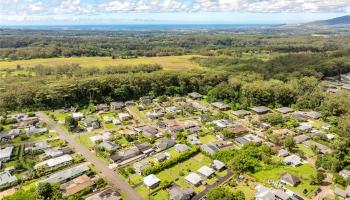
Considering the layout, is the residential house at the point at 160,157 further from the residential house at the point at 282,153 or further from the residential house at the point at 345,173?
Result: the residential house at the point at 345,173

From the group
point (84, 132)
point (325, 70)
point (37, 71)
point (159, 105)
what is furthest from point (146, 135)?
point (325, 70)

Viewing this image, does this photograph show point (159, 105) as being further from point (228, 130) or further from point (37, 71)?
point (37, 71)

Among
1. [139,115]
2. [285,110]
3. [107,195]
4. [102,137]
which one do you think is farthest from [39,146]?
[285,110]

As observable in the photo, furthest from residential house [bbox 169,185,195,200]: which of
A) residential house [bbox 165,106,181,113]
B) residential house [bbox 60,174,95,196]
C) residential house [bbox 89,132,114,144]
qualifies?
residential house [bbox 165,106,181,113]

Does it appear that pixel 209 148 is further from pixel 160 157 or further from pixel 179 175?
pixel 179 175

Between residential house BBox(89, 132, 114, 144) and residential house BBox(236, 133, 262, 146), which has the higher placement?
residential house BBox(89, 132, 114, 144)

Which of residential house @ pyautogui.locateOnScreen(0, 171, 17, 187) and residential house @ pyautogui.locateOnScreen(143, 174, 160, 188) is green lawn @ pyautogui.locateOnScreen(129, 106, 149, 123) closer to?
residential house @ pyautogui.locateOnScreen(143, 174, 160, 188)
